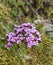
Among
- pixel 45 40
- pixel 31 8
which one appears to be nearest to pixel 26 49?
pixel 45 40

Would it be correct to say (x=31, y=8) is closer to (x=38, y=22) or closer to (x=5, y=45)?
(x=38, y=22)

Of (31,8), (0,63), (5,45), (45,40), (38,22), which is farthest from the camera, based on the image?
(31,8)

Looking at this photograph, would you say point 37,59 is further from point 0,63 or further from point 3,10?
point 3,10

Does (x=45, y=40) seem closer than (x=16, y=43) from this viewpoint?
No

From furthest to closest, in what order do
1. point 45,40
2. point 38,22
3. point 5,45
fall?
1. point 38,22
2. point 45,40
3. point 5,45

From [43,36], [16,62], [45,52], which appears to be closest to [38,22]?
[43,36]

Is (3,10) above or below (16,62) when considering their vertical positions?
above
